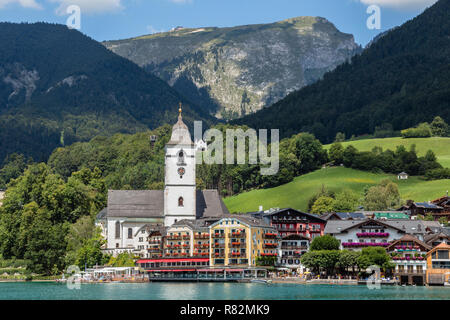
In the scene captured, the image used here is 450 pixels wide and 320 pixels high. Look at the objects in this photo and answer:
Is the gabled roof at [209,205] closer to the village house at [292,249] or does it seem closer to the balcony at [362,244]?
the village house at [292,249]

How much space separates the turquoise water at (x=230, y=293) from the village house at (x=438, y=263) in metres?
5.04

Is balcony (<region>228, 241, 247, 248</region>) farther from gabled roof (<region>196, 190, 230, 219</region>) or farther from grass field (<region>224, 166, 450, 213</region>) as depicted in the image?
grass field (<region>224, 166, 450, 213</region>)

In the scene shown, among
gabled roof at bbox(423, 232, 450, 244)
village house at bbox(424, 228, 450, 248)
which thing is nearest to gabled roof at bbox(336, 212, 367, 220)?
gabled roof at bbox(423, 232, 450, 244)

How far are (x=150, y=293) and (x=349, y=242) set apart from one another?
3977 centimetres

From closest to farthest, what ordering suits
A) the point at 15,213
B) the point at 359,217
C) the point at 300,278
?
the point at 300,278 → the point at 359,217 → the point at 15,213

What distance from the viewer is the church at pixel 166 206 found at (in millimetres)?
126000

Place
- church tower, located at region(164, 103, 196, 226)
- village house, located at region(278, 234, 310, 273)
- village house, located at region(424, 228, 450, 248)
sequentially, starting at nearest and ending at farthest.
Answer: village house, located at region(424, 228, 450, 248) < village house, located at region(278, 234, 310, 273) < church tower, located at region(164, 103, 196, 226)

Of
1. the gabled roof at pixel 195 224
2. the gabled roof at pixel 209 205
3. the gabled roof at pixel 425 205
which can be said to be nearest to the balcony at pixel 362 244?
the gabled roof at pixel 195 224

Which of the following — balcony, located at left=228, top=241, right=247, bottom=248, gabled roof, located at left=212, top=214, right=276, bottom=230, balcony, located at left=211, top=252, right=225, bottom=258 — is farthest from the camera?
gabled roof, located at left=212, top=214, right=276, bottom=230

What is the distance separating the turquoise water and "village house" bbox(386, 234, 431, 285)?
5.51 metres

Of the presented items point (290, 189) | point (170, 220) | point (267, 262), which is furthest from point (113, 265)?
point (290, 189)

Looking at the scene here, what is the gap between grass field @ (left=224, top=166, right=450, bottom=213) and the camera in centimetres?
16196
